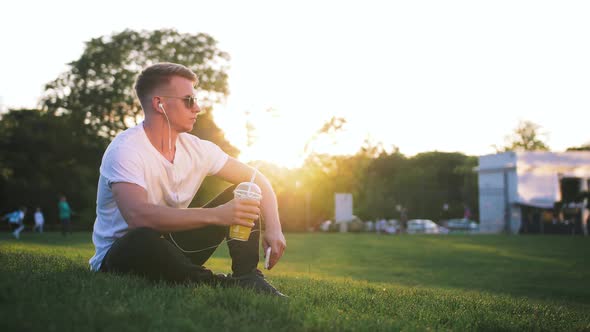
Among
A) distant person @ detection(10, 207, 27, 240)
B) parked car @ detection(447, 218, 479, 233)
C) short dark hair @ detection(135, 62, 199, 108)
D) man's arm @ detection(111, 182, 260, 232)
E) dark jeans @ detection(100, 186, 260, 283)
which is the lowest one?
parked car @ detection(447, 218, 479, 233)

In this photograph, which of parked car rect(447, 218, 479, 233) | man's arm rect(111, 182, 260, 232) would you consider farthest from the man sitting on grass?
parked car rect(447, 218, 479, 233)

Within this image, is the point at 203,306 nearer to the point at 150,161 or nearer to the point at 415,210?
the point at 150,161

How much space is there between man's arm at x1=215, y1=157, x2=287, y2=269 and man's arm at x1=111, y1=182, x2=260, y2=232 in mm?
567

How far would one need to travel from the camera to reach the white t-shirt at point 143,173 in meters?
4.17

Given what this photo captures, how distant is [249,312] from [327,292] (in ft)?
5.93

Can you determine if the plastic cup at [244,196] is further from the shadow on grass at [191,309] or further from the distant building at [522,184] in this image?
the distant building at [522,184]

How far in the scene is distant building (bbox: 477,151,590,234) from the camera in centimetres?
5425

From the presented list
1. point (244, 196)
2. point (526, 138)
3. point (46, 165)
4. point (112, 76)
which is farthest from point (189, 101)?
point (526, 138)

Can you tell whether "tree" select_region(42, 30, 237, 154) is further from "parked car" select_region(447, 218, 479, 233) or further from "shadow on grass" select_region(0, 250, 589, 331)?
"shadow on grass" select_region(0, 250, 589, 331)

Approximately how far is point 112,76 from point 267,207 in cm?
4103

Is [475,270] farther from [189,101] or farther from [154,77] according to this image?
[154,77]

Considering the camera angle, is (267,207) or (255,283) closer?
(255,283)

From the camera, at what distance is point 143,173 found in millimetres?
4250

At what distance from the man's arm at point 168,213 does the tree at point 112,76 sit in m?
38.7
